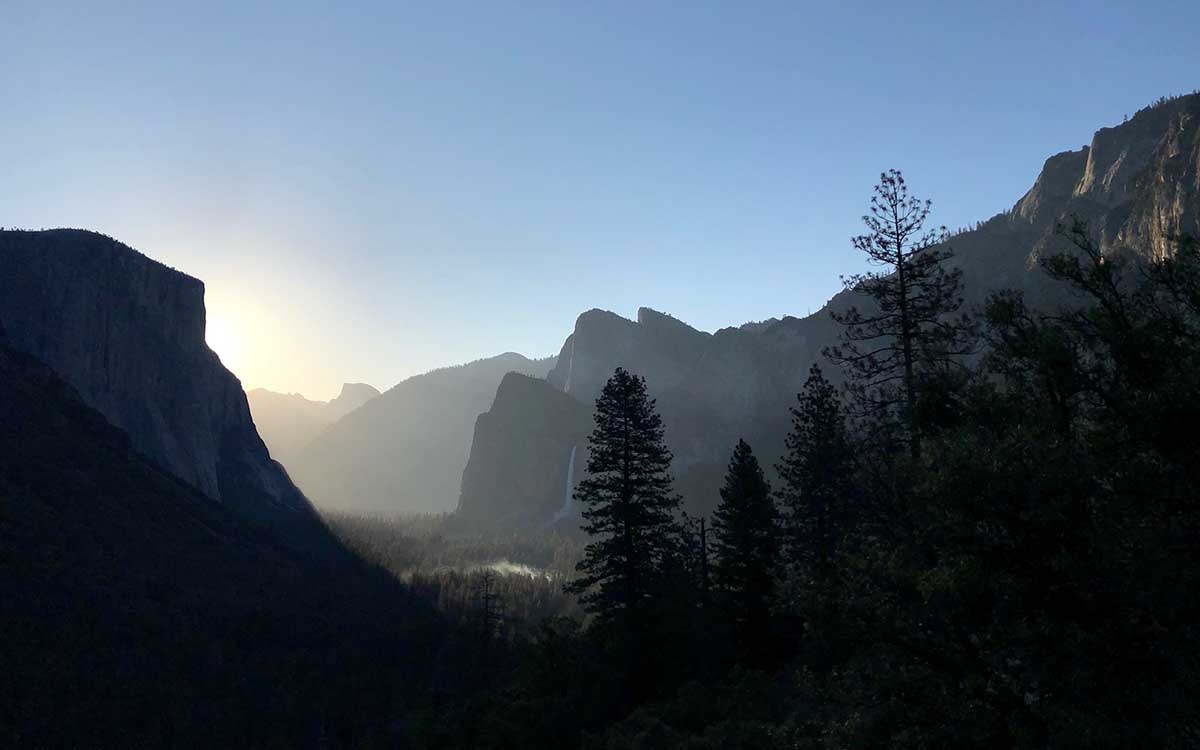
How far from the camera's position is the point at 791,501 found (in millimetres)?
40438

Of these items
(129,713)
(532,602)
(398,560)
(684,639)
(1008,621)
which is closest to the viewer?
(1008,621)

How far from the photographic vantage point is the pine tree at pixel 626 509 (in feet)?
108

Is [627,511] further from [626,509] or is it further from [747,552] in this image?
[747,552]

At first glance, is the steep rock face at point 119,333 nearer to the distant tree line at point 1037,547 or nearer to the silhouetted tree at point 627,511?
the silhouetted tree at point 627,511

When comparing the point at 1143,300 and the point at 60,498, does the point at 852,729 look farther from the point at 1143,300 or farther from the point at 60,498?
the point at 60,498

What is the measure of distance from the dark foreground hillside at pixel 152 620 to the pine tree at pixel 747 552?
964 inches

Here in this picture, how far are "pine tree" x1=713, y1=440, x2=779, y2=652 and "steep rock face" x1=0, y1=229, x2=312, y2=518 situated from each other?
160 metres

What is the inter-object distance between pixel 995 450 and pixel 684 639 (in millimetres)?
24046

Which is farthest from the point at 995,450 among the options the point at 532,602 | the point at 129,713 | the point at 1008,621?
the point at 532,602

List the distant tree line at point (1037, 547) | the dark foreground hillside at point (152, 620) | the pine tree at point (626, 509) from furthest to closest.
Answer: the dark foreground hillside at point (152, 620) < the pine tree at point (626, 509) < the distant tree line at point (1037, 547)

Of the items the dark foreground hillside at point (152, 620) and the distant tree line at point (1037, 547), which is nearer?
the distant tree line at point (1037, 547)

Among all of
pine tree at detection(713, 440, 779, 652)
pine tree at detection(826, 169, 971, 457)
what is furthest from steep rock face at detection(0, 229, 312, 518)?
pine tree at detection(826, 169, 971, 457)

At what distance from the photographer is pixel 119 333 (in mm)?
169250

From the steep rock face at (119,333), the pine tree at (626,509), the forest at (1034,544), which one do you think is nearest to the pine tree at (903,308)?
the forest at (1034,544)
